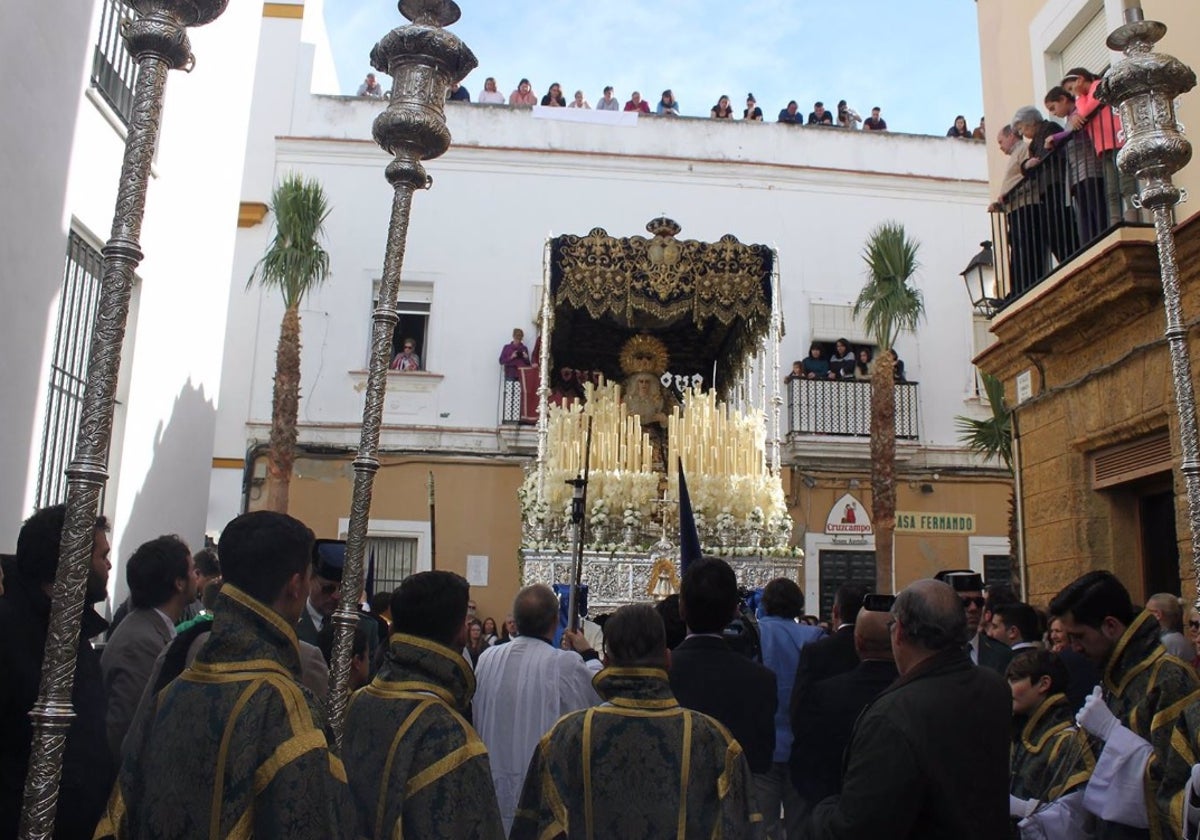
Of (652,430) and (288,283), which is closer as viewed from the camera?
(652,430)

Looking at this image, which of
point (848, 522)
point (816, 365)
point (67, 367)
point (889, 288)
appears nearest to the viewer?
point (67, 367)

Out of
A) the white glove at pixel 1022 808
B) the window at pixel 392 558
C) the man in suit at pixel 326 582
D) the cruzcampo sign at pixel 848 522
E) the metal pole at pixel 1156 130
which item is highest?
the metal pole at pixel 1156 130

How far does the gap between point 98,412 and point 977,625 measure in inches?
177

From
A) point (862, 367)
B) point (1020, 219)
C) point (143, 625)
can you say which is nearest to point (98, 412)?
point (143, 625)

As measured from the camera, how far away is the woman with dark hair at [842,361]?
17.4m

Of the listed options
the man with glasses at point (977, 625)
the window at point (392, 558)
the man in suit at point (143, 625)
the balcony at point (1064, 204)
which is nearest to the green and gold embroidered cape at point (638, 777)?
the man in suit at point (143, 625)

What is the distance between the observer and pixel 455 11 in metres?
3.69

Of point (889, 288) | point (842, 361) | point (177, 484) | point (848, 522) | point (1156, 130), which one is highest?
point (889, 288)

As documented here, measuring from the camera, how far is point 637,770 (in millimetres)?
2791

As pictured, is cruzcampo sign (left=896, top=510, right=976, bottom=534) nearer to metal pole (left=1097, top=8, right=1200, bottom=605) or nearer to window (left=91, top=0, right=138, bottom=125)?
window (left=91, top=0, right=138, bottom=125)

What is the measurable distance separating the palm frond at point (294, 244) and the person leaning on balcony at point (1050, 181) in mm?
10129

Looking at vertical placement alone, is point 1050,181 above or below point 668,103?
below

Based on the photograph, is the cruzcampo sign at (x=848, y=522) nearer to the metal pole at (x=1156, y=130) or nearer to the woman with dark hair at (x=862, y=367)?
the woman with dark hair at (x=862, y=367)

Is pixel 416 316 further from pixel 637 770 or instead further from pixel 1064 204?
pixel 637 770
